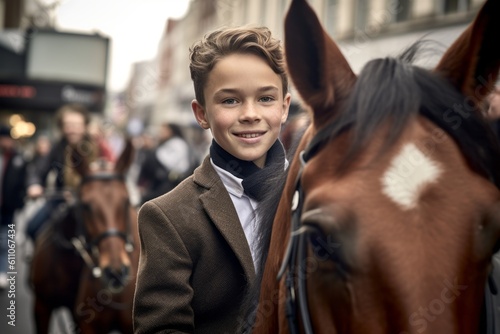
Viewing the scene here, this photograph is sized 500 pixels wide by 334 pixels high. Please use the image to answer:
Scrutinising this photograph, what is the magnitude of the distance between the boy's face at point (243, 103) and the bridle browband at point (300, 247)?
339mm

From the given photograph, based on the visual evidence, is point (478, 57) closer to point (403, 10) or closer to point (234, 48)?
point (234, 48)

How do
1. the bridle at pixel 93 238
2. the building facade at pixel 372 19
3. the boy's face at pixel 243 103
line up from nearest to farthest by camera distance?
1. the boy's face at pixel 243 103
2. the bridle at pixel 93 238
3. the building facade at pixel 372 19

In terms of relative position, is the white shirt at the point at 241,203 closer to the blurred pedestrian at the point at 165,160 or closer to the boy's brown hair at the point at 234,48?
the boy's brown hair at the point at 234,48

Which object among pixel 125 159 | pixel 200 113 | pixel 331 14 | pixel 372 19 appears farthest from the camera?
pixel 331 14

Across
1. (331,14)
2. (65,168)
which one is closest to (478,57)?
(65,168)

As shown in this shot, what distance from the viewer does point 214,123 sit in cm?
190

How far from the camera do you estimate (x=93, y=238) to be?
5.52 meters

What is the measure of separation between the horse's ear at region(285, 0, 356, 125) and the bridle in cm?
414

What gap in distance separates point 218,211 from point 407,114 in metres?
0.69

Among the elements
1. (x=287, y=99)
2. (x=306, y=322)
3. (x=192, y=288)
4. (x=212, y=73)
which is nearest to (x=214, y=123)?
(x=212, y=73)

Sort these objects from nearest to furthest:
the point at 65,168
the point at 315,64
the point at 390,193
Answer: the point at 390,193 < the point at 315,64 < the point at 65,168

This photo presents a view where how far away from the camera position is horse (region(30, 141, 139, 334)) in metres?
5.38

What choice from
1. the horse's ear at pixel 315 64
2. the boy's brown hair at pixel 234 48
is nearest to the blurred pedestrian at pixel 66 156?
the boy's brown hair at pixel 234 48

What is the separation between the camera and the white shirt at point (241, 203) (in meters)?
1.97
